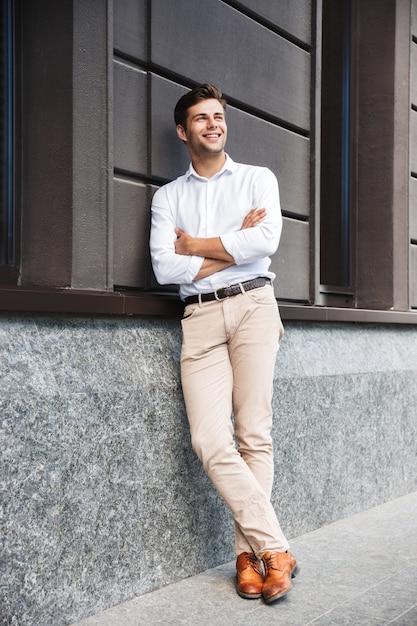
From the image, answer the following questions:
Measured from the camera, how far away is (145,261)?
503cm

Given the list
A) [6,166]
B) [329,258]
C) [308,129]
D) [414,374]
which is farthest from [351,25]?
[6,166]

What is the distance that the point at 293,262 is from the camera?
6520 millimetres

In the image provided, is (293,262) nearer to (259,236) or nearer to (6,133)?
(259,236)

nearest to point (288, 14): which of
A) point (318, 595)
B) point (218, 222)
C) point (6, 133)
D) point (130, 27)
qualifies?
point (130, 27)

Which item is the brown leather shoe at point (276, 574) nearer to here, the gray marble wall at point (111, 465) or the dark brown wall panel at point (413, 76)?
the gray marble wall at point (111, 465)

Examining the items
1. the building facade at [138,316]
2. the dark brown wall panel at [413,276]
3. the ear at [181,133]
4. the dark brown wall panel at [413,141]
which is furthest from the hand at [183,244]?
the dark brown wall panel at [413,141]

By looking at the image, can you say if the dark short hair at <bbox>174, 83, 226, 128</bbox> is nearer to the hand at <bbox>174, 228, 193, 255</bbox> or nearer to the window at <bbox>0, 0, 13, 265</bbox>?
the hand at <bbox>174, 228, 193, 255</bbox>

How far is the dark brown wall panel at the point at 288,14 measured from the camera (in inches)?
242

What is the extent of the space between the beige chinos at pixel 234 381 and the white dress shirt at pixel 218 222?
0.48ft

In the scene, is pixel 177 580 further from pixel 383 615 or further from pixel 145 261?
pixel 145 261

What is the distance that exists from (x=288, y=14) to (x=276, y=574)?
414 cm

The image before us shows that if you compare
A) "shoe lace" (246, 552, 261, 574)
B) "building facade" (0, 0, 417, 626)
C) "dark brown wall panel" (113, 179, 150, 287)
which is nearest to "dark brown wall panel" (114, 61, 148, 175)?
"building facade" (0, 0, 417, 626)

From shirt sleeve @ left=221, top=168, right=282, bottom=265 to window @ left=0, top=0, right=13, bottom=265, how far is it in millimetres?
1114

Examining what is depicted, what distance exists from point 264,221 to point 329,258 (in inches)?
118
